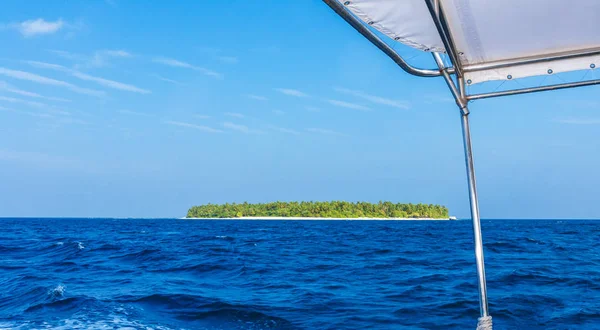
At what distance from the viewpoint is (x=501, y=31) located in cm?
368

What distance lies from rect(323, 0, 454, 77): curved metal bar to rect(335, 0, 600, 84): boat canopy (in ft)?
0.37

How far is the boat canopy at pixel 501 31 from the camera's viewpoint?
3.29 meters

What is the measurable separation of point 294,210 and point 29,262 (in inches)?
6853

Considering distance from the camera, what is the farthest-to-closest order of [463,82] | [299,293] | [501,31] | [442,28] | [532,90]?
[299,293], [463,82], [532,90], [501,31], [442,28]

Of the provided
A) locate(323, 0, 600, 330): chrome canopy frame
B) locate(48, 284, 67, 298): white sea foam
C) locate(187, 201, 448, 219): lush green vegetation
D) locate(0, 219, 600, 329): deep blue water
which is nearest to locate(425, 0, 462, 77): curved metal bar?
locate(323, 0, 600, 330): chrome canopy frame

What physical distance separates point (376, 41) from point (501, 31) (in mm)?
1072

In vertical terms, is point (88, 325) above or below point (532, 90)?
below

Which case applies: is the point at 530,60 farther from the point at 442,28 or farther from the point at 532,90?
the point at 442,28

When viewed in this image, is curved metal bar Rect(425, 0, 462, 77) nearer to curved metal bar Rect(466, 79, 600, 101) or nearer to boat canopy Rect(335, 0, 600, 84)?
boat canopy Rect(335, 0, 600, 84)

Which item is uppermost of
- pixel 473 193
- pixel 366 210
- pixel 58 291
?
pixel 366 210

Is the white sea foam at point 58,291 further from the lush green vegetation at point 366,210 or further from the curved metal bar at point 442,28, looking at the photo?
the lush green vegetation at point 366,210

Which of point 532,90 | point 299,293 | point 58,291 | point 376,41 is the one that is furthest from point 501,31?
point 58,291

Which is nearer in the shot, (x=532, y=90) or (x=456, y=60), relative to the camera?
(x=456, y=60)

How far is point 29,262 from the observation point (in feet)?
78.6
